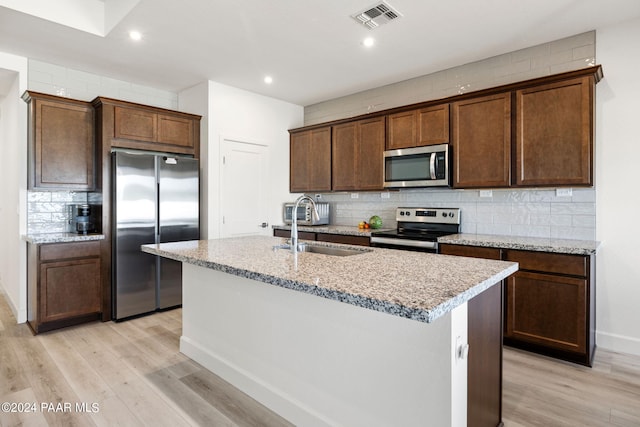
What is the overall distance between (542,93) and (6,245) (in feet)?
20.1

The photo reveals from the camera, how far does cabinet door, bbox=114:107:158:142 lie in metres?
3.71

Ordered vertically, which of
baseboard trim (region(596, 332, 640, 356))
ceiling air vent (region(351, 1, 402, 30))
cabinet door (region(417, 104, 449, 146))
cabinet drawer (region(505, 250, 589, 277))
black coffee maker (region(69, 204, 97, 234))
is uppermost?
ceiling air vent (region(351, 1, 402, 30))

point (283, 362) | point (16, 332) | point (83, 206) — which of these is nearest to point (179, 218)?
point (83, 206)

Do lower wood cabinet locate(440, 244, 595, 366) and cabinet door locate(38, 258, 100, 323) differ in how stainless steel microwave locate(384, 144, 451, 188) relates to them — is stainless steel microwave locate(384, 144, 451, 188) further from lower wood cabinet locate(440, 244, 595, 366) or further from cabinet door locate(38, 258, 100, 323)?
cabinet door locate(38, 258, 100, 323)

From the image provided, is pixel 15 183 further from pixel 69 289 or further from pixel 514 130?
pixel 514 130

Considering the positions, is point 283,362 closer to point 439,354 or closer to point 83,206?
point 439,354

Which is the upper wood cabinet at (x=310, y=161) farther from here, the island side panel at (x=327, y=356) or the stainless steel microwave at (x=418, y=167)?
the island side panel at (x=327, y=356)

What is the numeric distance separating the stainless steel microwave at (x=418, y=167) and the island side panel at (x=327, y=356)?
2257 mm

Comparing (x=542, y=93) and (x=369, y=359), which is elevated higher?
(x=542, y=93)

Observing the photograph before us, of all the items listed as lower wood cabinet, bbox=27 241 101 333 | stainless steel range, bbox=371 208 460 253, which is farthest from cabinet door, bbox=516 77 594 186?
lower wood cabinet, bbox=27 241 101 333

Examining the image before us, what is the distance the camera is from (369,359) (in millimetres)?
1604

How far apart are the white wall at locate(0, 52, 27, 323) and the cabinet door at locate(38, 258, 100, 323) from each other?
0.53 metres

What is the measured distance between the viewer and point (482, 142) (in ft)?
10.9

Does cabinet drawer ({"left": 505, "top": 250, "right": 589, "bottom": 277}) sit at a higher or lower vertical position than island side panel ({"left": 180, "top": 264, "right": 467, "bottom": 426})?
higher
